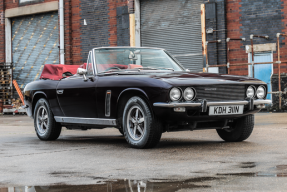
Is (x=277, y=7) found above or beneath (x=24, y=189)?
above

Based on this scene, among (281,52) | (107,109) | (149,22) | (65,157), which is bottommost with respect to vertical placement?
(65,157)

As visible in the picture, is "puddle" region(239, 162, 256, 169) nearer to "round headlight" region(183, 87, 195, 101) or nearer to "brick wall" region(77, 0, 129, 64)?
"round headlight" region(183, 87, 195, 101)

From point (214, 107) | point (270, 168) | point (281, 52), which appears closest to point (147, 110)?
point (214, 107)

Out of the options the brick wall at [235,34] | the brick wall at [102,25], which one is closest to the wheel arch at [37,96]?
the brick wall at [235,34]

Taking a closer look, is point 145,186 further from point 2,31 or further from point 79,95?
point 2,31

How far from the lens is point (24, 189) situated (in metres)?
3.77

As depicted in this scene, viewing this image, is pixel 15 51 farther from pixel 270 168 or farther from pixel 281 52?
pixel 270 168

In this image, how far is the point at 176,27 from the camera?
1773cm

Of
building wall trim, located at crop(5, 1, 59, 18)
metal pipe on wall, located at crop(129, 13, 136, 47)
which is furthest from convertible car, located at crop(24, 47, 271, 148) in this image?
building wall trim, located at crop(5, 1, 59, 18)

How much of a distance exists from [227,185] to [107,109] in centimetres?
327

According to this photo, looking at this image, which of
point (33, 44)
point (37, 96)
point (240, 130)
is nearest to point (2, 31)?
point (33, 44)

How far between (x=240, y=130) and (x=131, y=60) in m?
1.93

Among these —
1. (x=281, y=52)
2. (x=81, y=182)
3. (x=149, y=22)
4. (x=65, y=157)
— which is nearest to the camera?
(x=81, y=182)

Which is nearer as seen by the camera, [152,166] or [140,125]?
[152,166]
